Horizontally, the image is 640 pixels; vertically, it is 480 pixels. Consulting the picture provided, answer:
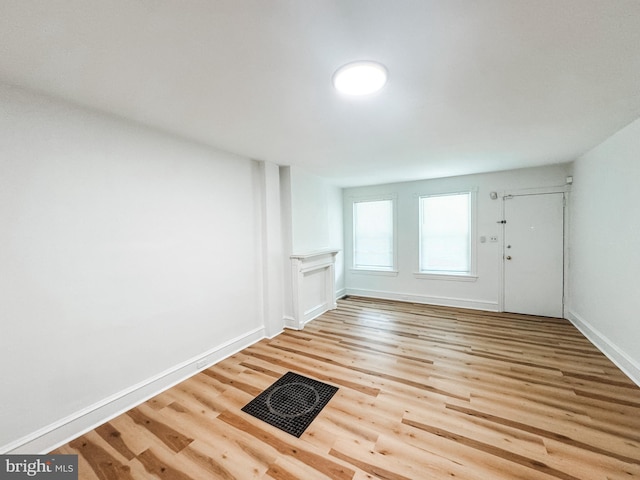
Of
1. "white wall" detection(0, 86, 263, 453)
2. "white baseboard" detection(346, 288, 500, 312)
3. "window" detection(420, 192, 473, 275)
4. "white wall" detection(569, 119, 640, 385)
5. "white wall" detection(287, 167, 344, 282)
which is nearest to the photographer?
"white wall" detection(0, 86, 263, 453)

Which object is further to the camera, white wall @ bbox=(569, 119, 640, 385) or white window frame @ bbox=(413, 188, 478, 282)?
white window frame @ bbox=(413, 188, 478, 282)

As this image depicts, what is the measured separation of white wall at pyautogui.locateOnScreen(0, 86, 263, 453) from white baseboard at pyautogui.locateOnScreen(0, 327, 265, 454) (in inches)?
0.6

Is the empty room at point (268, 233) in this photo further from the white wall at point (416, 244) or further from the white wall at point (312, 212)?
the white wall at point (416, 244)

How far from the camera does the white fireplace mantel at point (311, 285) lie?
12.3 ft

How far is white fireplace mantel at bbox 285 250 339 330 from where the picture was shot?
374cm

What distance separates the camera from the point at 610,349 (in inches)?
106

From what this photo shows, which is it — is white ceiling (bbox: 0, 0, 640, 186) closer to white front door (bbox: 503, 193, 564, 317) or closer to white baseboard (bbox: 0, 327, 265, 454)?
white front door (bbox: 503, 193, 564, 317)

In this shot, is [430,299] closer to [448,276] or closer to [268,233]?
[448,276]

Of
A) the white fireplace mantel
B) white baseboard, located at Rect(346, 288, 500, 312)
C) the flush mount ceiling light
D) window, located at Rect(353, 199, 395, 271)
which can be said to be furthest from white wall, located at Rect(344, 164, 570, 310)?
the flush mount ceiling light

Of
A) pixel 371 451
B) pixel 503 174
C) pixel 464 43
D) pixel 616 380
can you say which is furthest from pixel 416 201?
pixel 371 451

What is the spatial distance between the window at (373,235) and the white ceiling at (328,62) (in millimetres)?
2812

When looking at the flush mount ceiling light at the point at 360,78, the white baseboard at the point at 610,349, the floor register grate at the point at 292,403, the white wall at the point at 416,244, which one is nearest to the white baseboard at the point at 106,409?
the floor register grate at the point at 292,403

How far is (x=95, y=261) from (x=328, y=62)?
2.20 metres

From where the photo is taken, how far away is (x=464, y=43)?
49.9 inches
